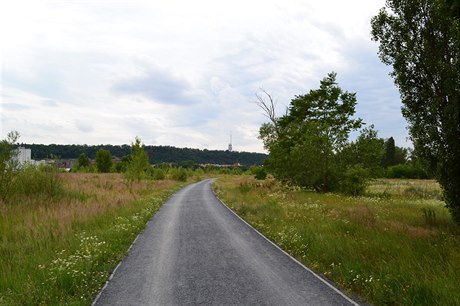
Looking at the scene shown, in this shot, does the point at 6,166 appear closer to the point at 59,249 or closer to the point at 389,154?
the point at 59,249

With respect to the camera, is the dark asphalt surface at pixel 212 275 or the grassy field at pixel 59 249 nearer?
the dark asphalt surface at pixel 212 275

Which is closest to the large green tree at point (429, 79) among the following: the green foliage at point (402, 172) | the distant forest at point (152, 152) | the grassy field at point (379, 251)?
the grassy field at point (379, 251)

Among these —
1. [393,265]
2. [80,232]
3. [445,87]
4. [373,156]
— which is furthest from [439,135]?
[373,156]

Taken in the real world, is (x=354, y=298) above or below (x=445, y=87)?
below

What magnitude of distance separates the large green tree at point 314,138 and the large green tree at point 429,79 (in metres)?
17.1

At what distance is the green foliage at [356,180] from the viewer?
96.8 feet

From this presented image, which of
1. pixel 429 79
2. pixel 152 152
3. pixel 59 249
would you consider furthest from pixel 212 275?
pixel 152 152

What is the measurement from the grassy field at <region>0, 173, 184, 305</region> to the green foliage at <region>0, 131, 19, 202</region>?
85 centimetres

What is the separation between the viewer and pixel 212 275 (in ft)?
28.6

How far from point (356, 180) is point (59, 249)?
24.8m

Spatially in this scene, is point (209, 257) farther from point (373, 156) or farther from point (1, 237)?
point (373, 156)

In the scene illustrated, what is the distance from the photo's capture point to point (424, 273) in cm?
741

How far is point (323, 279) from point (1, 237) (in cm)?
1080

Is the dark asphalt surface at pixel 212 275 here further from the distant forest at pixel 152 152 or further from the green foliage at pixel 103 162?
the distant forest at pixel 152 152
